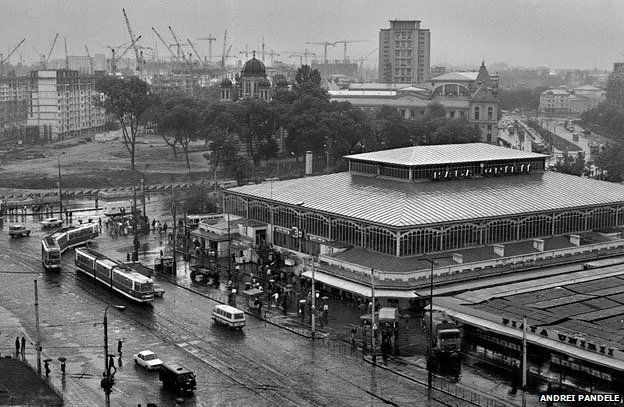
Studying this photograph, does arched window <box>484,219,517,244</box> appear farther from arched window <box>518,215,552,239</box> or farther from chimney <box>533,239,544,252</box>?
chimney <box>533,239,544,252</box>

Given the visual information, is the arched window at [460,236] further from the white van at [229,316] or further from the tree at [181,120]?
the tree at [181,120]

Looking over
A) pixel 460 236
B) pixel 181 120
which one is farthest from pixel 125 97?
pixel 460 236

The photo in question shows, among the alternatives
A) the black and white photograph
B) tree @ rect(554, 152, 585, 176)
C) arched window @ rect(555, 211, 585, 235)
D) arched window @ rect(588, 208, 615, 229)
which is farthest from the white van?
tree @ rect(554, 152, 585, 176)

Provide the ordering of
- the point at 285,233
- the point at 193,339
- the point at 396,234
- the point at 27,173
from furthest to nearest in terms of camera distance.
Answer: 1. the point at 27,173
2. the point at 285,233
3. the point at 396,234
4. the point at 193,339

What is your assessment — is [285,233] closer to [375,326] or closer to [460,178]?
[460,178]

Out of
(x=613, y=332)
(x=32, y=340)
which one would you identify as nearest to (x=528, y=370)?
(x=613, y=332)

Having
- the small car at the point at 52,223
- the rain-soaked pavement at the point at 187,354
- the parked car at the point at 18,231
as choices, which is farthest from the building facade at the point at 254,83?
the rain-soaked pavement at the point at 187,354
